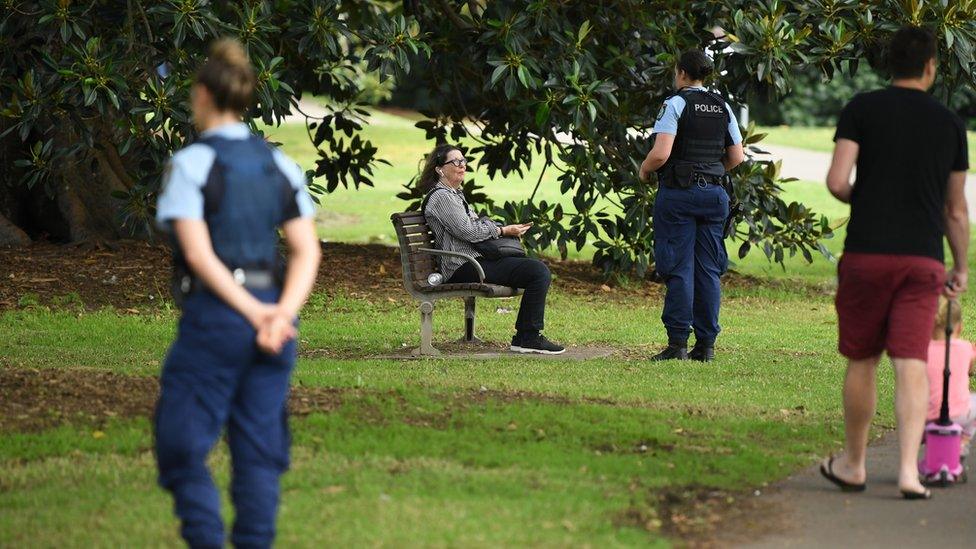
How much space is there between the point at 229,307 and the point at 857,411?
116 inches

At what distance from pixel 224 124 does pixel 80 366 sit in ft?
17.1

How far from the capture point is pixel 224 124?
4496mm

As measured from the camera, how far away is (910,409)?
5.99m

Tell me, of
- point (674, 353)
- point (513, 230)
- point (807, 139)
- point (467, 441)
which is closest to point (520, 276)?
point (513, 230)

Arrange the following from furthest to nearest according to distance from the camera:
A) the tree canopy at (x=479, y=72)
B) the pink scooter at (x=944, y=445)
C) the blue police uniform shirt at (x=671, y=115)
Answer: the tree canopy at (x=479, y=72)
the blue police uniform shirt at (x=671, y=115)
the pink scooter at (x=944, y=445)

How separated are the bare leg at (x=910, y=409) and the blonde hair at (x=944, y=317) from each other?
20.6 inches

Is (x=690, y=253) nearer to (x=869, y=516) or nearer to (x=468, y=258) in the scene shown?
(x=468, y=258)

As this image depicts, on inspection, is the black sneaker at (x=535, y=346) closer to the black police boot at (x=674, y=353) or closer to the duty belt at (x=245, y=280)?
the black police boot at (x=674, y=353)

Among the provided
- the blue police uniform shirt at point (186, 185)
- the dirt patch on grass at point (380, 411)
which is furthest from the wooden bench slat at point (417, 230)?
the blue police uniform shirt at point (186, 185)

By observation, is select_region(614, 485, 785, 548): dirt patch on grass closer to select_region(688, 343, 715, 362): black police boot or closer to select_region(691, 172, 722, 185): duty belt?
select_region(691, 172, 722, 185): duty belt

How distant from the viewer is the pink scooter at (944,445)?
6.35 meters

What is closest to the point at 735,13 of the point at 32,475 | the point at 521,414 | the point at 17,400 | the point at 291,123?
the point at 521,414

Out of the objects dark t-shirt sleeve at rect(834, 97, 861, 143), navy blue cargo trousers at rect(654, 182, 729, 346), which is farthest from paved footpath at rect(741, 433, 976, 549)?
navy blue cargo trousers at rect(654, 182, 729, 346)

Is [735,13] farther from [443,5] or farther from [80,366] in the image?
[80,366]
